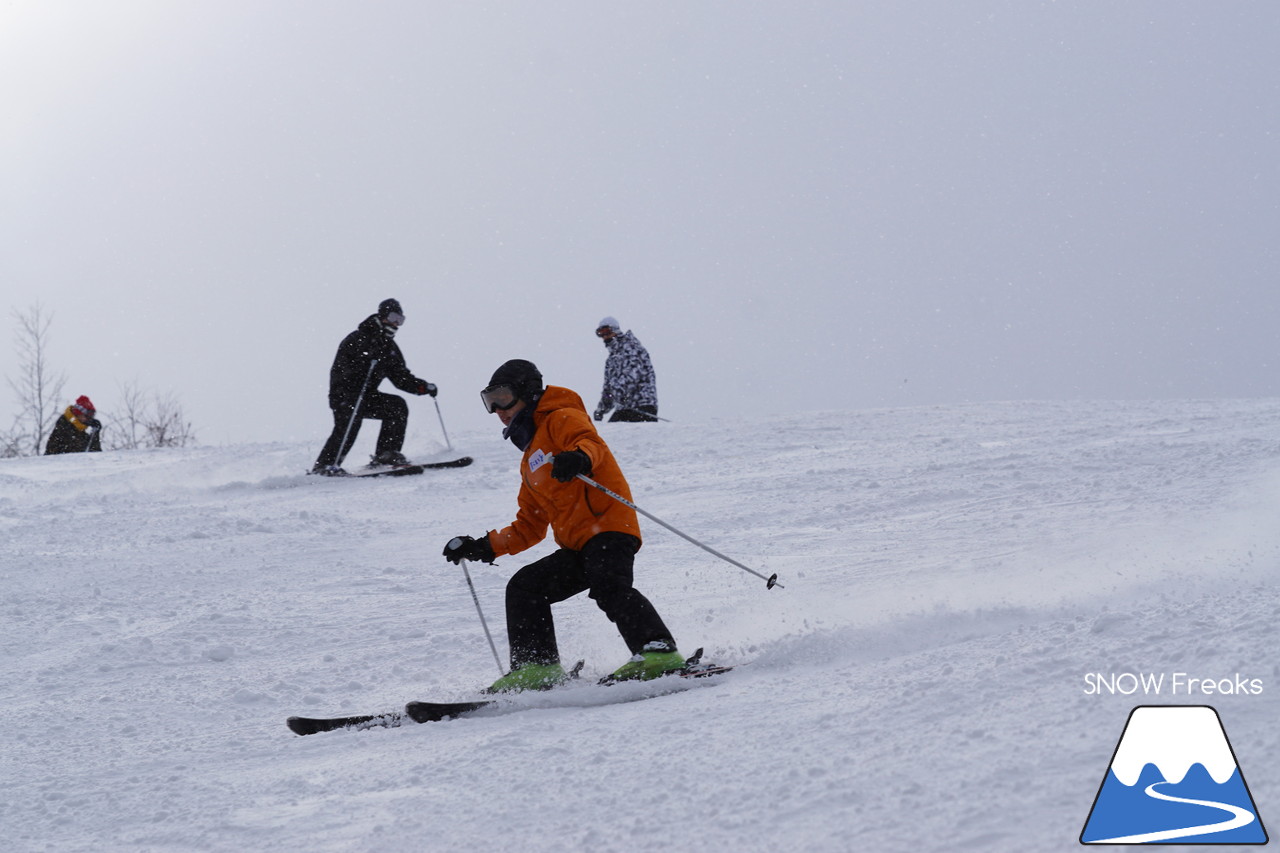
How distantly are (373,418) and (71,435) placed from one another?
7.23 m

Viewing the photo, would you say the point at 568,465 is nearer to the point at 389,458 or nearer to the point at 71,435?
the point at 389,458

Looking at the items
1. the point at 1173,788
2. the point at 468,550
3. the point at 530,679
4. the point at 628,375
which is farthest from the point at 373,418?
the point at 1173,788

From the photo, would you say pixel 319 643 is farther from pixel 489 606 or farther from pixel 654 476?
pixel 654 476

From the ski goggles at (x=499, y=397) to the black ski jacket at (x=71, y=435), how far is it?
13.5 m

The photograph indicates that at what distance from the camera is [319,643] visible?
5504 mm

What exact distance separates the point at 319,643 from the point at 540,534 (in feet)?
4.95

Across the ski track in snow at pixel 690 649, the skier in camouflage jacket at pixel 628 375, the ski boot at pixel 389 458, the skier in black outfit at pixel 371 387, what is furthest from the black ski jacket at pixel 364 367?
the skier in camouflage jacket at pixel 628 375

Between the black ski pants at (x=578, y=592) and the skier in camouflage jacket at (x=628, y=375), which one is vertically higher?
the skier in camouflage jacket at (x=628, y=375)

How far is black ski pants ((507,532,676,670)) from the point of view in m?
4.32

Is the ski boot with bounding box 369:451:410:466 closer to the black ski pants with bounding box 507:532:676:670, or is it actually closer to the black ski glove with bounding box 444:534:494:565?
the black ski glove with bounding box 444:534:494:565

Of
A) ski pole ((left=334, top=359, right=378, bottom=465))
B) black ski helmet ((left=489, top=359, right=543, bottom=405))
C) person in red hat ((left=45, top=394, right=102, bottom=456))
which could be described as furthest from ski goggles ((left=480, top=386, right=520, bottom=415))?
person in red hat ((left=45, top=394, right=102, bottom=456))

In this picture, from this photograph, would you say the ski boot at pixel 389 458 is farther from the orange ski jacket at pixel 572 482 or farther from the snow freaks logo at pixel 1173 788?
the snow freaks logo at pixel 1173 788

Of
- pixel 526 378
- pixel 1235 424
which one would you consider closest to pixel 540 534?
pixel 526 378

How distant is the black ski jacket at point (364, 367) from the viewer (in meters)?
11.3
